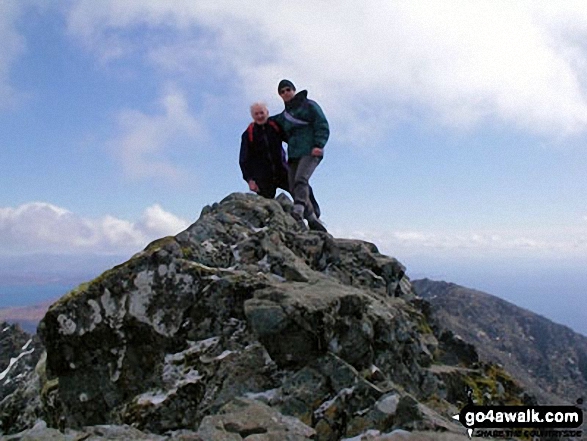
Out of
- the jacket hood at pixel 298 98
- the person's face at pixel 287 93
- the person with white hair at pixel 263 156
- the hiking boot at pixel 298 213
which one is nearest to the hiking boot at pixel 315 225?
the hiking boot at pixel 298 213

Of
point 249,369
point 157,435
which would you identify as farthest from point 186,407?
point 249,369

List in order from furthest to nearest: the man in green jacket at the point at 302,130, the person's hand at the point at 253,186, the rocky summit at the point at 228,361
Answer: the person's hand at the point at 253,186
the man in green jacket at the point at 302,130
the rocky summit at the point at 228,361

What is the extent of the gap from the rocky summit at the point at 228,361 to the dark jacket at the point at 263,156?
526 cm

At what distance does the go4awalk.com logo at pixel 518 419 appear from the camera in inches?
424

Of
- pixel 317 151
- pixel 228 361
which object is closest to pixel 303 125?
pixel 317 151

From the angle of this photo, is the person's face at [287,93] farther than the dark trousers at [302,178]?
No

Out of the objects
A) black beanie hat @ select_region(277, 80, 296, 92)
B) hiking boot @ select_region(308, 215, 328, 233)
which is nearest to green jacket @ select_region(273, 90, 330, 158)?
black beanie hat @ select_region(277, 80, 296, 92)

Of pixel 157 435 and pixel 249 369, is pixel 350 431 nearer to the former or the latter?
pixel 249 369

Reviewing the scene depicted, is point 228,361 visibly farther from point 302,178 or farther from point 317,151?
point 317,151

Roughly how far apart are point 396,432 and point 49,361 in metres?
9.49

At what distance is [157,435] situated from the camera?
9734 millimetres

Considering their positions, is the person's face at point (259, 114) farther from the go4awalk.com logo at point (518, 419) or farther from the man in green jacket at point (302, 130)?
the go4awalk.com logo at point (518, 419)

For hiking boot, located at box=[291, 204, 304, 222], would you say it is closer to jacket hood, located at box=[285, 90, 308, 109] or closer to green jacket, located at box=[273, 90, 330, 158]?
green jacket, located at box=[273, 90, 330, 158]

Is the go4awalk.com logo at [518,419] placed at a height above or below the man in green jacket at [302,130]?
below
